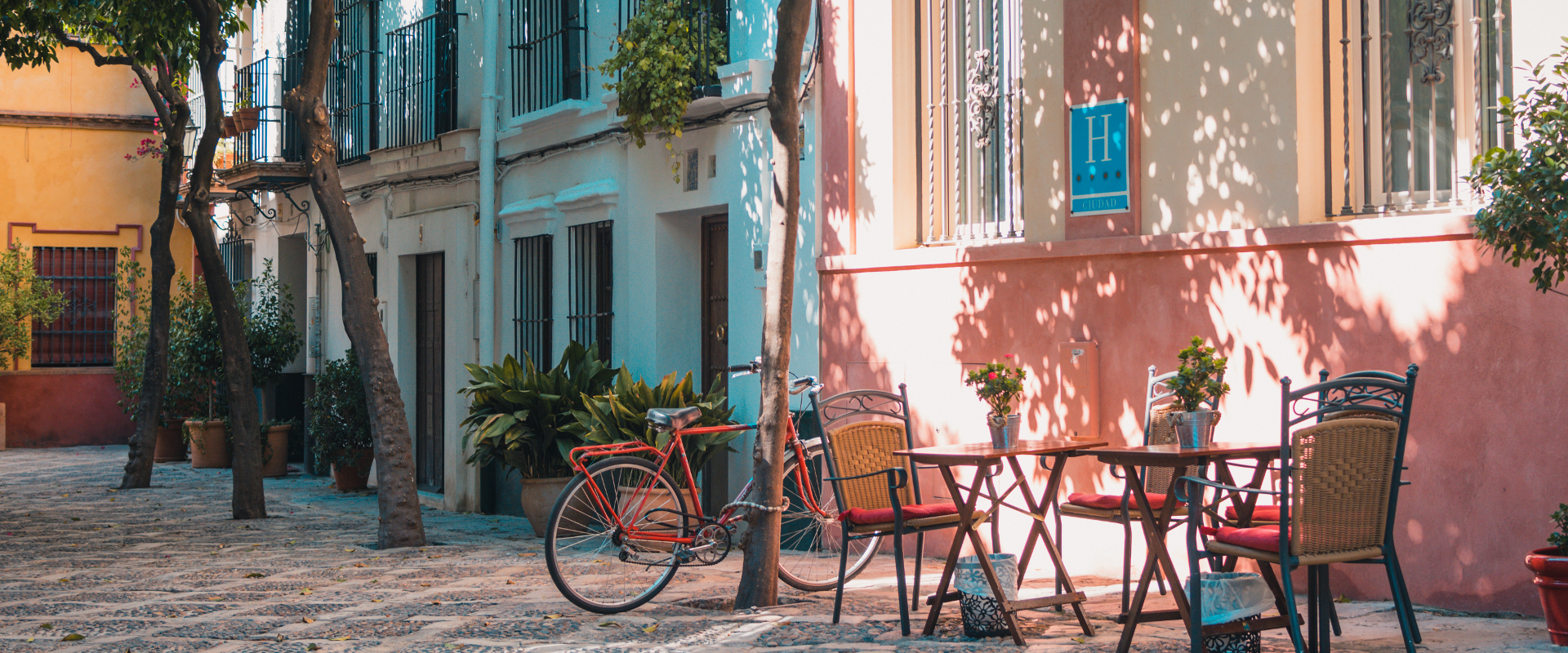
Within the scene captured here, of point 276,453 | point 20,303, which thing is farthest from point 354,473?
point 20,303

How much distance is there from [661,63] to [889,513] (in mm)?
4450

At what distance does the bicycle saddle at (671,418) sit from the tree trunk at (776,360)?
634 mm

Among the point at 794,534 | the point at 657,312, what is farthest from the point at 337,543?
the point at 794,534

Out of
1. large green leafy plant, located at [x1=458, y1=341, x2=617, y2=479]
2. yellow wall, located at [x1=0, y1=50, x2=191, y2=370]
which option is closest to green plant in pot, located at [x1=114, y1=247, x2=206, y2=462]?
yellow wall, located at [x1=0, y1=50, x2=191, y2=370]

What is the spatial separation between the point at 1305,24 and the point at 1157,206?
1.16 metres

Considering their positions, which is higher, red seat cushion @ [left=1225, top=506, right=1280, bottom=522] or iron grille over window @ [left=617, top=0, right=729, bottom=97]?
iron grille over window @ [left=617, top=0, right=729, bottom=97]

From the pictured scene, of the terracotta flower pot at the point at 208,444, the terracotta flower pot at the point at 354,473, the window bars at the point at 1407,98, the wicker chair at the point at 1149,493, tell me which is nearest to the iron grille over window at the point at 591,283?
the terracotta flower pot at the point at 354,473

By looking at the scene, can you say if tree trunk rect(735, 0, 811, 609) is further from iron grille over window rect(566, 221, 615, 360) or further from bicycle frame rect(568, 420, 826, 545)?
iron grille over window rect(566, 221, 615, 360)

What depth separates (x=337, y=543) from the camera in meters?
9.75

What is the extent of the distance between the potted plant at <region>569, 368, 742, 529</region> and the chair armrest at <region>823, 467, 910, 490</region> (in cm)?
249

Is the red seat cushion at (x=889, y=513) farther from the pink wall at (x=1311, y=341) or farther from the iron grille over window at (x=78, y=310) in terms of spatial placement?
the iron grille over window at (x=78, y=310)

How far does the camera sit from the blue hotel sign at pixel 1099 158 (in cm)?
731

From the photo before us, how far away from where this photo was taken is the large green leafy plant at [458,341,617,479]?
9914 mm

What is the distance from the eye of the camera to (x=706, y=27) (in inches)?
386
